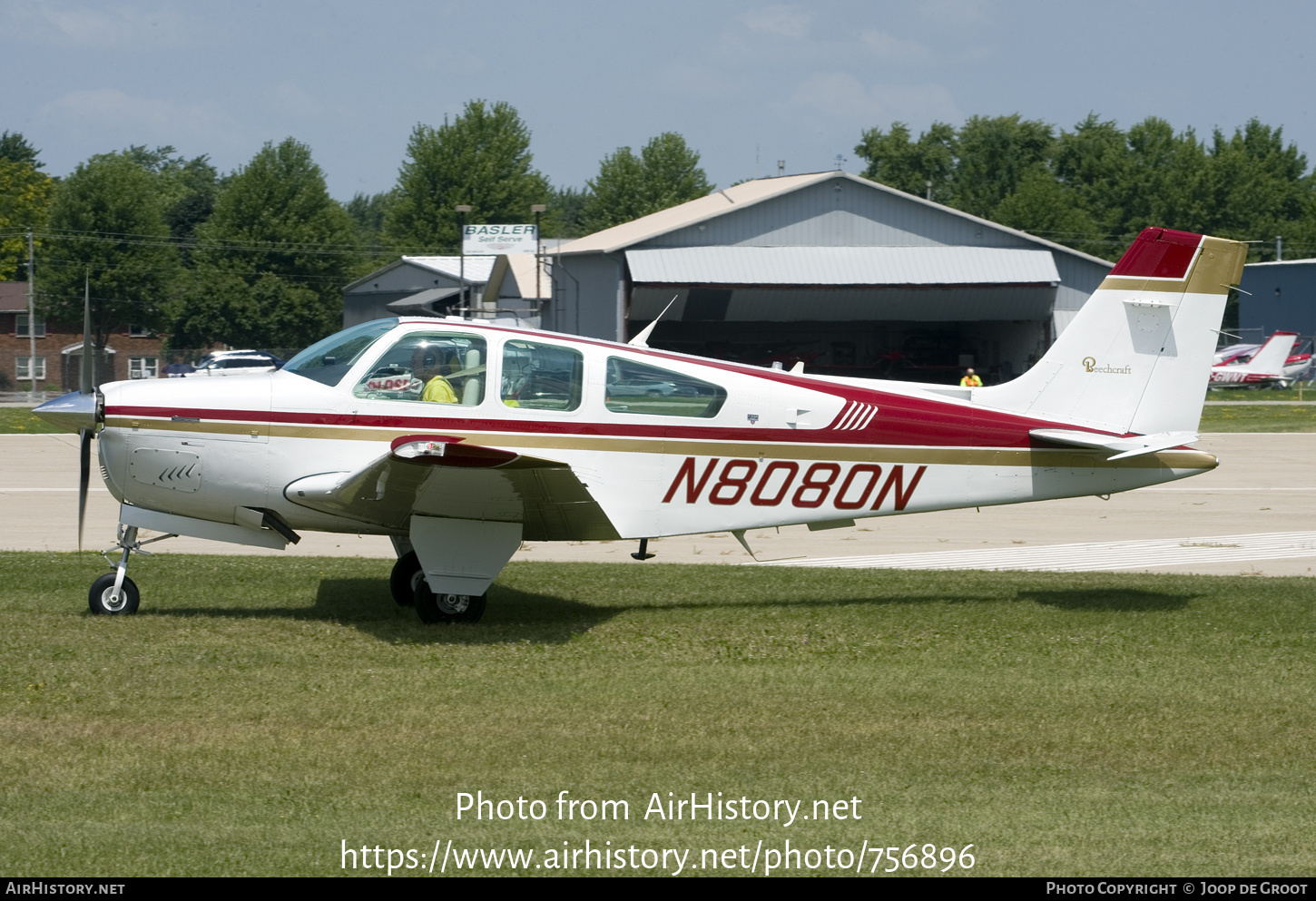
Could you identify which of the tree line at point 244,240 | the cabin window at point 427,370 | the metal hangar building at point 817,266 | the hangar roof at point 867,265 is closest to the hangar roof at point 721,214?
the metal hangar building at point 817,266

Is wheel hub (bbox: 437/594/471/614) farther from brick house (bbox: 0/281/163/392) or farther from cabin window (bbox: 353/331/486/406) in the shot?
brick house (bbox: 0/281/163/392)

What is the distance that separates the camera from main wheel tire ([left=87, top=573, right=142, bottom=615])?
8.41 m

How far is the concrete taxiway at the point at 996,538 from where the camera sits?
12.4m

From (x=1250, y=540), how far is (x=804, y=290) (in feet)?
86.3

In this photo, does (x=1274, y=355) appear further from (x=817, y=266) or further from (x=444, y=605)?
(x=444, y=605)

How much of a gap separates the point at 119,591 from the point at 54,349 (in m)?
71.8

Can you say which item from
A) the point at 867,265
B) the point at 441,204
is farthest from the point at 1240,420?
the point at 441,204

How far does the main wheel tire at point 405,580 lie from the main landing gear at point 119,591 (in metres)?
1.61

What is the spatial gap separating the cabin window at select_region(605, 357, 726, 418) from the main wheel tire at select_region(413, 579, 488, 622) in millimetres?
1666

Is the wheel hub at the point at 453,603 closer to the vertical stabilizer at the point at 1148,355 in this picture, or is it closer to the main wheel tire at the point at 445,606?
the main wheel tire at the point at 445,606

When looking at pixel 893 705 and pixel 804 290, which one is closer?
pixel 893 705

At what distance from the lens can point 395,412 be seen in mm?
8242
